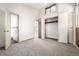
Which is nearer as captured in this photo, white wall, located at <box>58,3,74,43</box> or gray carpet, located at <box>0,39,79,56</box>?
gray carpet, located at <box>0,39,79,56</box>

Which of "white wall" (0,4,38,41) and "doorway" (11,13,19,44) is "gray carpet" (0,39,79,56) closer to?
"doorway" (11,13,19,44)

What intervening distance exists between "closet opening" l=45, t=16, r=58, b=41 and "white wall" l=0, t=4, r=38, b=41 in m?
1.33

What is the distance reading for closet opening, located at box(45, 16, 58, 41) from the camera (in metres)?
5.26

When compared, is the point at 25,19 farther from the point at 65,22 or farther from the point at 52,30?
the point at 65,22

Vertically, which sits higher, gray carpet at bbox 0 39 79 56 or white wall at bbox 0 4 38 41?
white wall at bbox 0 4 38 41

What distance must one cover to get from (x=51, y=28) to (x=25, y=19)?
2293mm

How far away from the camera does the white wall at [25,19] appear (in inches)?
174

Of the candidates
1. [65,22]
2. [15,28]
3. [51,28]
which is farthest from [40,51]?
[51,28]

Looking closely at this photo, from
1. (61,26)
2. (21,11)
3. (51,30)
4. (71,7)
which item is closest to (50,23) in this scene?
(51,30)

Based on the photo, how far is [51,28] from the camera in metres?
5.74

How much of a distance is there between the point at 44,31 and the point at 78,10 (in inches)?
123

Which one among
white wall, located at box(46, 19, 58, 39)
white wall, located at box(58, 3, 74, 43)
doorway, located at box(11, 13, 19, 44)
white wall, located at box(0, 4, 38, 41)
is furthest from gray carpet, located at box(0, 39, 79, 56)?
white wall, located at box(46, 19, 58, 39)

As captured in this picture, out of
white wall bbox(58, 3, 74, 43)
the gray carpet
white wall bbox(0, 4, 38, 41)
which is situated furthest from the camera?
white wall bbox(0, 4, 38, 41)

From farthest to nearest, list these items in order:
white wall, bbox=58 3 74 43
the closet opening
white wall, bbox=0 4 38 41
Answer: the closet opening < white wall, bbox=0 4 38 41 < white wall, bbox=58 3 74 43
